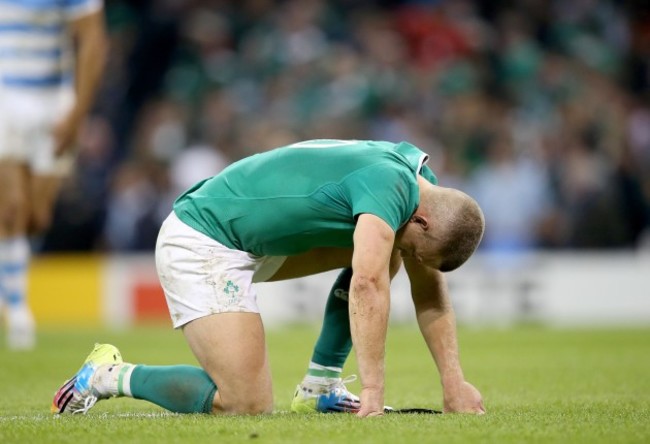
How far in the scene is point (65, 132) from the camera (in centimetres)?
923

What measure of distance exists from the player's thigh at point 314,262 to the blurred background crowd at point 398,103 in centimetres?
867

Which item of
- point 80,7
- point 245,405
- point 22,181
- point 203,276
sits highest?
point 80,7

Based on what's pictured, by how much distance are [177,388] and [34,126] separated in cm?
467

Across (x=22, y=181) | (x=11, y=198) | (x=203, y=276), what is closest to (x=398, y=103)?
(x=22, y=181)

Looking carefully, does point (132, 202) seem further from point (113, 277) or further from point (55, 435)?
point (55, 435)

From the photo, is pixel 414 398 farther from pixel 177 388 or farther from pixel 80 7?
pixel 80 7

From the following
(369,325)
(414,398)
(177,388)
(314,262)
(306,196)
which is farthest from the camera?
(414,398)

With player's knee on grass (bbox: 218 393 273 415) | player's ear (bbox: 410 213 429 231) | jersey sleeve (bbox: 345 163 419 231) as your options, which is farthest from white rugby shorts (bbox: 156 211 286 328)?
player's ear (bbox: 410 213 429 231)

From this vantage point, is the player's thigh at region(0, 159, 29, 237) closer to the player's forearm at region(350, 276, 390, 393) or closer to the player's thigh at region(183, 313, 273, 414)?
the player's thigh at region(183, 313, 273, 414)

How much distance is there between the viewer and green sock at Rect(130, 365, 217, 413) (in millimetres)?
5316

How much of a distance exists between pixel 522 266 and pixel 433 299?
843 cm

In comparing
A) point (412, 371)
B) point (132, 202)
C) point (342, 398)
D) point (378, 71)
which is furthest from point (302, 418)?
point (378, 71)

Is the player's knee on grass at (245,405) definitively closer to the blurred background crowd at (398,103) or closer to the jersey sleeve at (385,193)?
the jersey sleeve at (385,193)

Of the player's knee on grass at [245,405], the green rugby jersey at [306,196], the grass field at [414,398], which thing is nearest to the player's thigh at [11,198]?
the grass field at [414,398]
